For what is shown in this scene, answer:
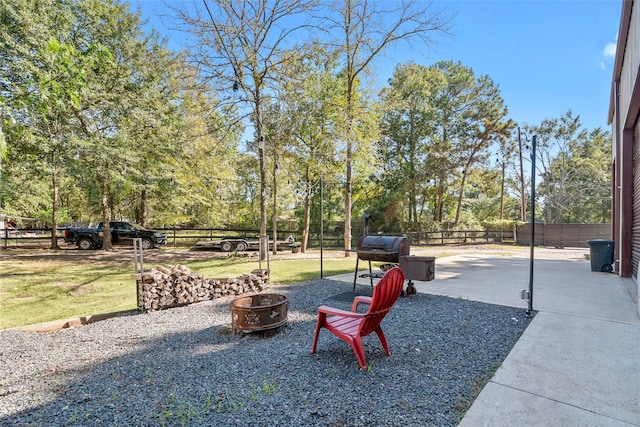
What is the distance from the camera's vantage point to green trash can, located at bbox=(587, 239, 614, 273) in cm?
780

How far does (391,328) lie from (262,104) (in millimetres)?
9756

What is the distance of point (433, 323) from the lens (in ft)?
13.2

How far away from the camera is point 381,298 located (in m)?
2.83

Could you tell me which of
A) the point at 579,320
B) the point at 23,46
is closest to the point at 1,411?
the point at 579,320

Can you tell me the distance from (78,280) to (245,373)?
6.85 m

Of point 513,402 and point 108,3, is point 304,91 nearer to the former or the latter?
point 108,3

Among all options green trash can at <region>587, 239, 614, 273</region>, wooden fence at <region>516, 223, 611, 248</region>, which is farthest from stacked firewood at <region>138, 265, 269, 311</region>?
wooden fence at <region>516, 223, 611, 248</region>

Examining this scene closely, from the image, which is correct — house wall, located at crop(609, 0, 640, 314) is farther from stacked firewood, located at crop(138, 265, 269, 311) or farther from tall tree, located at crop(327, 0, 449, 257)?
stacked firewood, located at crop(138, 265, 269, 311)

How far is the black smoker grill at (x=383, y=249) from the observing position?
553 cm

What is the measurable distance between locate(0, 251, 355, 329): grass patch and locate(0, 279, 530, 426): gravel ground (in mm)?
1289

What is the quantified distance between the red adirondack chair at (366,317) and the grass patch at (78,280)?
13.0 feet

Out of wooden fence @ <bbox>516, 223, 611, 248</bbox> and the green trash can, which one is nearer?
the green trash can

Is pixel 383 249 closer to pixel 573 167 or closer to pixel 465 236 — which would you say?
pixel 465 236

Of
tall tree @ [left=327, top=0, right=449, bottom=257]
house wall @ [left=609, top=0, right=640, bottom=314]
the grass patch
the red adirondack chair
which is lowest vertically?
the grass patch
